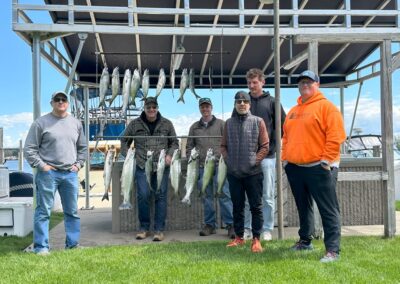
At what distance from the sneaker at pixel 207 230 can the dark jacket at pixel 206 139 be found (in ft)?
3.02

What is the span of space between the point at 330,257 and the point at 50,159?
3.37m

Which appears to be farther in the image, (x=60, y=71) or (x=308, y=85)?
(x=60, y=71)

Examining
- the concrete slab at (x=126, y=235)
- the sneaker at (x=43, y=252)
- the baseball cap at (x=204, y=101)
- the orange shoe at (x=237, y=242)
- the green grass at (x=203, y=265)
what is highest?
the baseball cap at (x=204, y=101)

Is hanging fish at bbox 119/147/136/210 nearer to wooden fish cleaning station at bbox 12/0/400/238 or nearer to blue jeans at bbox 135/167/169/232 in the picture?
blue jeans at bbox 135/167/169/232

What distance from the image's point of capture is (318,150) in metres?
4.70

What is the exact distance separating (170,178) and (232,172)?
1156 mm

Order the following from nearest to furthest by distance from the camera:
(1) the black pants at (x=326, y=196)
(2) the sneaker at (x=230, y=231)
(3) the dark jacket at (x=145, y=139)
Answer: (1) the black pants at (x=326, y=196)
(2) the sneaker at (x=230, y=231)
(3) the dark jacket at (x=145, y=139)

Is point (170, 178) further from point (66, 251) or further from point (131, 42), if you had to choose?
point (131, 42)

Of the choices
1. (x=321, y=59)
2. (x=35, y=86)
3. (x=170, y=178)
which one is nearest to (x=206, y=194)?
(x=170, y=178)

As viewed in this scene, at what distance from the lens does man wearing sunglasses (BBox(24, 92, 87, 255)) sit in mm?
5266

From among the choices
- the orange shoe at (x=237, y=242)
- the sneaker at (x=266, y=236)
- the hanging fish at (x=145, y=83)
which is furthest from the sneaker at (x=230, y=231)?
Answer: the hanging fish at (x=145, y=83)

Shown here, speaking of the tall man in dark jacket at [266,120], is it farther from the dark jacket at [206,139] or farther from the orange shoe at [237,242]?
the dark jacket at [206,139]

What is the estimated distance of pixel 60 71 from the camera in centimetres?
793

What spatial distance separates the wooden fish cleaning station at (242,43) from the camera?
590 cm
